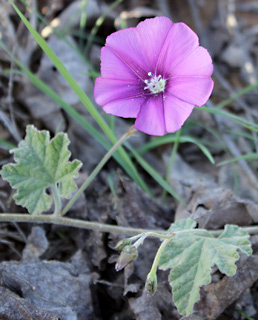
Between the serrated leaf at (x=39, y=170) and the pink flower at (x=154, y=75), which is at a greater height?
the pink flower at (x=154, y=75)

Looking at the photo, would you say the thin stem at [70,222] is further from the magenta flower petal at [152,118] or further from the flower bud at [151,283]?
the magenta flower petal at [152,118]

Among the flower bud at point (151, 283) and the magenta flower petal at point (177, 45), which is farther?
the magenta flower petal at point (177, 45)

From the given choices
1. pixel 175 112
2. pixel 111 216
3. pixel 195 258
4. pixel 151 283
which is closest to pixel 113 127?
pixel 111 216

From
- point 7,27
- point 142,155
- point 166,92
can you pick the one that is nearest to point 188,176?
point 142,155

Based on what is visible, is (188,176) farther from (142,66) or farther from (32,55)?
(32,55)

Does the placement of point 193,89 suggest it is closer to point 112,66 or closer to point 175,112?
point 175,112

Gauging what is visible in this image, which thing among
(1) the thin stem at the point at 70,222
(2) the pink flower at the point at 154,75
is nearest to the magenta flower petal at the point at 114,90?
(2) the pink flower at the point at 154,75

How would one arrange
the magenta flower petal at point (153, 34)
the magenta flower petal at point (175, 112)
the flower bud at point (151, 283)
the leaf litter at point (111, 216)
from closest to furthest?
1. the flower bud at point (151, 283)
2. the magenta flower petal at point (175, 112)
3. the magenta flower petal at point (153, 34)
4. the leaf litter at point (111, 216)
